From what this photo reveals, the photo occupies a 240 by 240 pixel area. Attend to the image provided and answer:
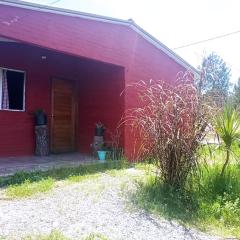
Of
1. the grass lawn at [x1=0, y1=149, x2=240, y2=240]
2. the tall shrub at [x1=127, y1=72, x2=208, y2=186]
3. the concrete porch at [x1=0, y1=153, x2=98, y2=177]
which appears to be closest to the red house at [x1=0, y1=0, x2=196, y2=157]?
the concrete porch at [x1=0, y1=153, x2=98, y2=177]

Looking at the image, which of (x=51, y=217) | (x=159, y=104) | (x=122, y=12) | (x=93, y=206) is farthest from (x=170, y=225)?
(x=122, y=12)

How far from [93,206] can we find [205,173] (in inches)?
89.0

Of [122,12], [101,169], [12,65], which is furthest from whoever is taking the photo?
[122,12]

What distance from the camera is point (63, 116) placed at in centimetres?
1055

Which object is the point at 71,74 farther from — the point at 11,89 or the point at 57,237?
the point at 57,237

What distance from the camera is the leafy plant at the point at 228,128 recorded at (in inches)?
249

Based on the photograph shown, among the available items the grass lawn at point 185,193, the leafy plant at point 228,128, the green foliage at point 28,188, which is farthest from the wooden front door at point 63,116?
the leafy plant at point 228,128

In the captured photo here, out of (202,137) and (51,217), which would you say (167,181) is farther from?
(51,217)

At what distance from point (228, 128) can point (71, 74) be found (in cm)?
575

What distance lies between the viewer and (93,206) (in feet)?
17.1

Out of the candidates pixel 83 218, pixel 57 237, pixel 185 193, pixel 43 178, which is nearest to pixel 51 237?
pixel 57 237

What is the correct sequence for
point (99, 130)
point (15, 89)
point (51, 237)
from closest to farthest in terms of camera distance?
point (51, 237) → point (15, 89) → point (99, 130)

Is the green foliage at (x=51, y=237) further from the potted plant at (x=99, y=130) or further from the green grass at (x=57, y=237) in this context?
the potted plant at (x=99, y=130)

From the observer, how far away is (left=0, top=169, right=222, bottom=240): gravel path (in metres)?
4.30
